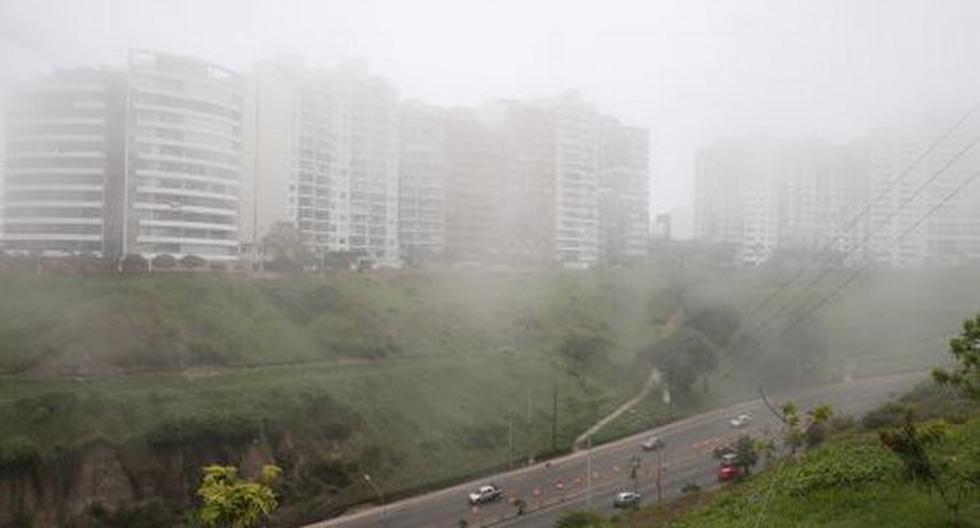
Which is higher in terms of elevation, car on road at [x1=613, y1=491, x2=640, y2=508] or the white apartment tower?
the white apartment tower

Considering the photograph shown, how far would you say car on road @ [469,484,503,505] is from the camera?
677 inches

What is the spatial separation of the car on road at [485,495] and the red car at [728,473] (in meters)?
4.29

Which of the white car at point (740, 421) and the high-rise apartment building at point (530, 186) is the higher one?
the high-rise apartment building at point (530, 186)

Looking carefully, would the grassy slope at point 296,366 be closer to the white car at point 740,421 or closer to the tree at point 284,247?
the tree at point 284,247

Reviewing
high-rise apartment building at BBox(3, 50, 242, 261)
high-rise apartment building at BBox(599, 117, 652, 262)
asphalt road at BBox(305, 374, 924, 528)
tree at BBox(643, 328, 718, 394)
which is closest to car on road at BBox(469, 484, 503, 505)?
asphalt road at BBox(305, 374, 924, 528)

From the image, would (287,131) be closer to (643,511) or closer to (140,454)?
(140,454)

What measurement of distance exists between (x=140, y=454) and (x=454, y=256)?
18829 millimetres

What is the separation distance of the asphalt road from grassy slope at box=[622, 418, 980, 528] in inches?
220

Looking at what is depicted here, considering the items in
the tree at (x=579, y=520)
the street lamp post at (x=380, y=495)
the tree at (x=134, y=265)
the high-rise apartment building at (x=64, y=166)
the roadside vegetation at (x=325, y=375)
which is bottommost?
the street lamp post at (x=380, y=495)

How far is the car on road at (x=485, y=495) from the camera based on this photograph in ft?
56.4

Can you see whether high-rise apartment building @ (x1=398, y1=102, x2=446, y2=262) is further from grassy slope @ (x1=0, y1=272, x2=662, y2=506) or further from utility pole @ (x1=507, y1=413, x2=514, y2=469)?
utility pole @ (x1=507, y1=413, x2=514, y2=469)

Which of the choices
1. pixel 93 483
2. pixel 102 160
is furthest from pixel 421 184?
pixel 93 483

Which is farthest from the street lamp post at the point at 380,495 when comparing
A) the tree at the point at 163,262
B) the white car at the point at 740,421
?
the tree at the point at 163,262

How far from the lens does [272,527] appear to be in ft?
51.4
